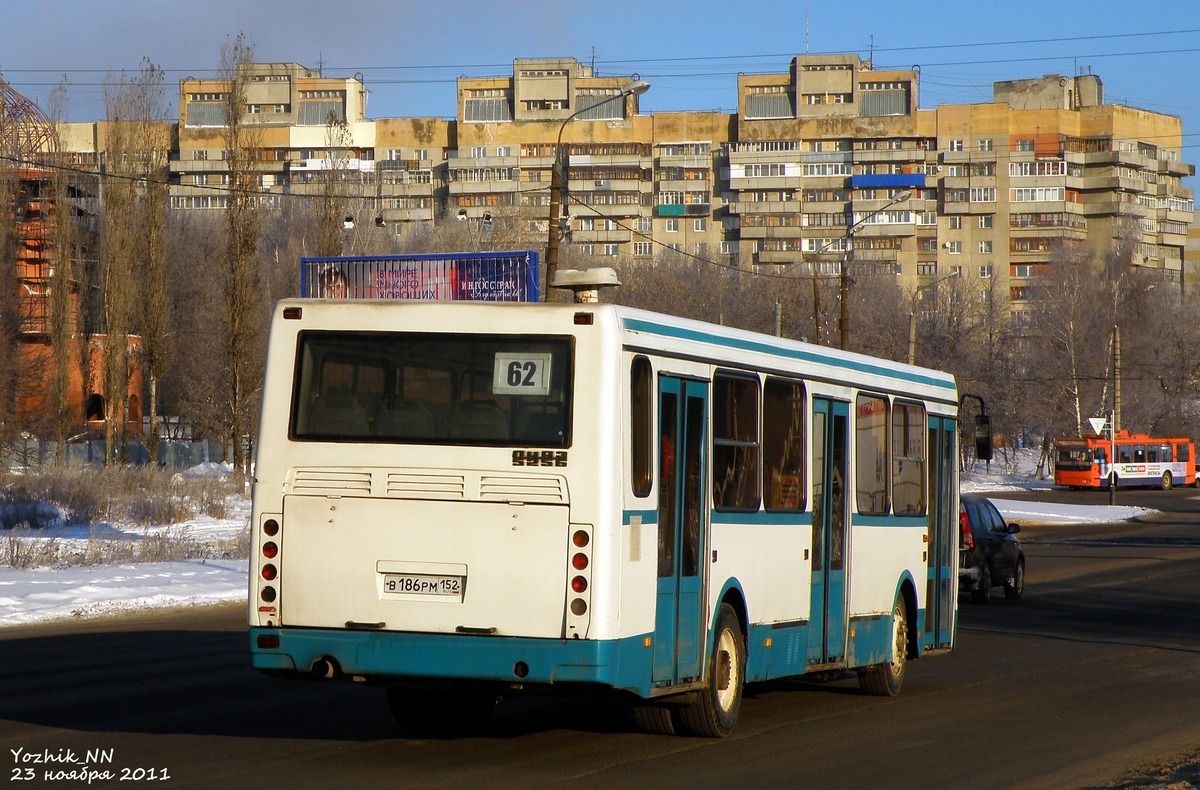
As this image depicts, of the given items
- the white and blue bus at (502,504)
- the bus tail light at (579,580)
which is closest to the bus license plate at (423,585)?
the white and blue bus at (502,504)

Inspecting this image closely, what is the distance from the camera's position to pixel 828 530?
1193 cm

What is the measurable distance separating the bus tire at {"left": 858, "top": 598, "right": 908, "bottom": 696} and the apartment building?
4748 inches

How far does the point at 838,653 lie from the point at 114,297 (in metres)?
45.6

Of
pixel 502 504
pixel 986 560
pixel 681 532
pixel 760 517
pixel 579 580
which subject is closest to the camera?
pixel 579 580

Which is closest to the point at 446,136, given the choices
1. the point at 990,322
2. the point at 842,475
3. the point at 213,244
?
the point at 213,244

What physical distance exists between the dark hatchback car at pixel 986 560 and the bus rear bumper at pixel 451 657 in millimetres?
15938

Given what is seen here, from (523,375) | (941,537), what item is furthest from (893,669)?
(523,375)

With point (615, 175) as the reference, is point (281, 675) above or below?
below

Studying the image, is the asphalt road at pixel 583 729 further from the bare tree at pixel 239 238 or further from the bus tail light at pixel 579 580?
the bare tree at pixel 239 238

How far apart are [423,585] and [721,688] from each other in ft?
8.02

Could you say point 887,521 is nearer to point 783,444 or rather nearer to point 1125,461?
point 783,444

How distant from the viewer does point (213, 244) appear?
9225cm

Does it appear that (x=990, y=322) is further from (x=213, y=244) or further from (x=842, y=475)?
(x=842, y=475)

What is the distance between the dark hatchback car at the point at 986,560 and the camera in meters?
24.1
